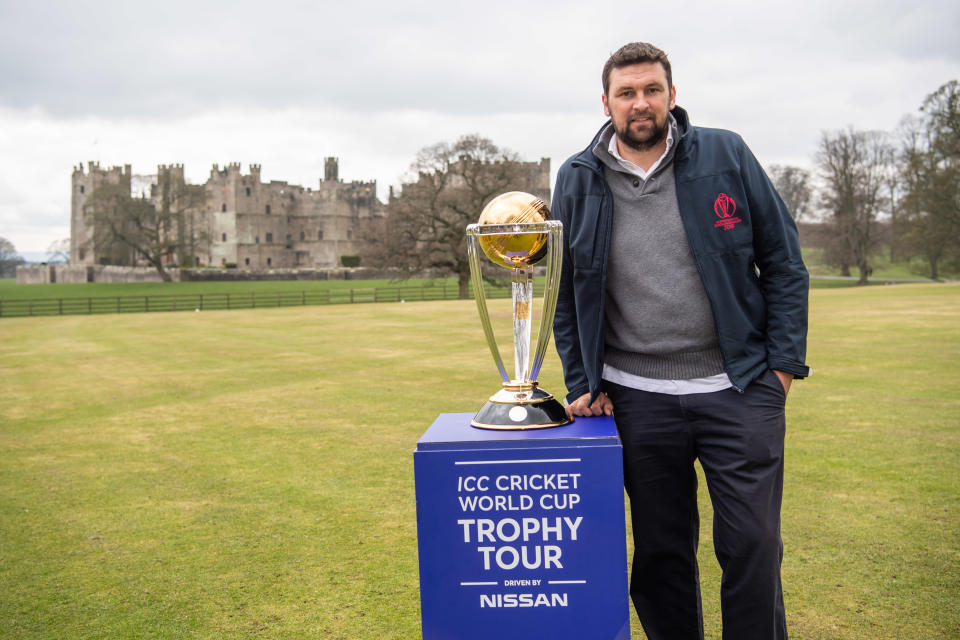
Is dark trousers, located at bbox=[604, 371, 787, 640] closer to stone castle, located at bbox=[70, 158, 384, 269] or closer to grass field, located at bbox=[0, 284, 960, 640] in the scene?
Result: grass field, located at bbox=[0, 284, 960, 640]

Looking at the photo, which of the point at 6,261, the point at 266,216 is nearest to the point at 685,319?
the point at 266,216

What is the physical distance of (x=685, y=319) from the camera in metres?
2.68

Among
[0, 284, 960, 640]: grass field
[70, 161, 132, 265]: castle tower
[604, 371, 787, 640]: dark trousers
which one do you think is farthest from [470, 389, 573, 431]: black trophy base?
[70, 161, 132, 265]: castle tower

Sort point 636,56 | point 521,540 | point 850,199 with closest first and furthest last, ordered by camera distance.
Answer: point 521,540, point 636,56, point 850,199

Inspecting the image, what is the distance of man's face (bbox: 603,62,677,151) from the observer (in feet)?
8.39

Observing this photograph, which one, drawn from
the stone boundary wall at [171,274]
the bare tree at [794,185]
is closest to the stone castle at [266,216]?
the stone boundary wall at [171,274]

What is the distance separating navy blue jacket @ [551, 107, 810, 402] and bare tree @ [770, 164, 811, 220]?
67.7m

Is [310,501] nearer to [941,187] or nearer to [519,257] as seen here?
[519,257]

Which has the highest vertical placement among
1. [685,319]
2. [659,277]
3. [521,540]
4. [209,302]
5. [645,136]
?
[645,136]

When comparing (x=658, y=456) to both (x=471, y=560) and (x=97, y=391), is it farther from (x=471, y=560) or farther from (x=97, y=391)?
(x=97, y=391)

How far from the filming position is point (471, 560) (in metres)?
2.43

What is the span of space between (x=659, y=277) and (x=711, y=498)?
2.41 ft

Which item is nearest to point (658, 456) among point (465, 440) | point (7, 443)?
point (465, 440)

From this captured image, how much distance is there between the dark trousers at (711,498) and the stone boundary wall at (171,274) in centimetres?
6934
